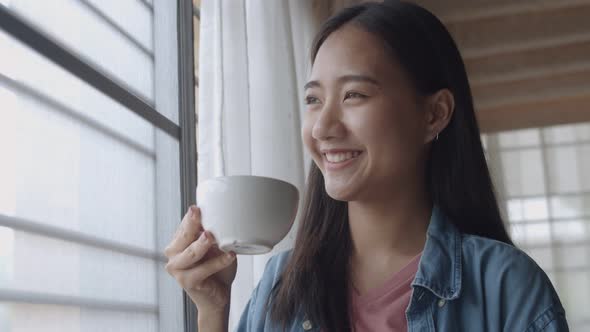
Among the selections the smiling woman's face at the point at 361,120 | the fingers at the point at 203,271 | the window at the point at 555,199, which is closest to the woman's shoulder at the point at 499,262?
the smiling woman's face at the point at 361,120

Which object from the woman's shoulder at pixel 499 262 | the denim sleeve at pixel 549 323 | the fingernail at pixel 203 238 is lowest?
the denim sleeve at pixel 549 323

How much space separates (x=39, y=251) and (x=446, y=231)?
0.74 meters

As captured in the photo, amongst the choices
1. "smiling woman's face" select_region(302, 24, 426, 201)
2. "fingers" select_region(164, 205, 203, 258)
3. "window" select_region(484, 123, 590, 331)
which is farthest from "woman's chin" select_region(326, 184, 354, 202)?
"window" select_region(484, 123, 590, 331)

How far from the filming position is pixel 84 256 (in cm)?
152

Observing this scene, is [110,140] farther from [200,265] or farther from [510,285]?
[510,285]

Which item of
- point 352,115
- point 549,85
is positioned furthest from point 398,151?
point 549,85

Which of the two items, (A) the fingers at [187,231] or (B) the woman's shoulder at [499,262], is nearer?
(A) the fingers at [187,231]

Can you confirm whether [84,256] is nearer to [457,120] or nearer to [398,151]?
[398,151]

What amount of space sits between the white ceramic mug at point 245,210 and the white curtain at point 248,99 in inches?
29.4

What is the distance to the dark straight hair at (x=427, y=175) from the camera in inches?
53.1

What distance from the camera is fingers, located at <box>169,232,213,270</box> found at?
107 cm

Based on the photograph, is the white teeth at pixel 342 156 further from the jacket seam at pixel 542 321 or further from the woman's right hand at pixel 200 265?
the jacket seam at pixel 542 321

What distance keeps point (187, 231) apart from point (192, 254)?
0.12ft

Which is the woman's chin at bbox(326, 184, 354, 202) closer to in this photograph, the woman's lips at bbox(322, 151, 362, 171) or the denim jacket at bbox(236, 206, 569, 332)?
the woman's lips at bbox(322, 151, 362, 171)
